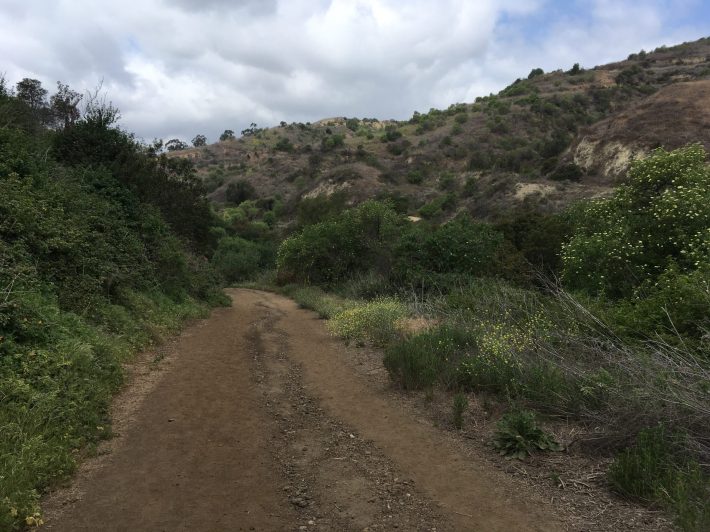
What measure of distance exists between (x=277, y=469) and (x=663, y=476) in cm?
377

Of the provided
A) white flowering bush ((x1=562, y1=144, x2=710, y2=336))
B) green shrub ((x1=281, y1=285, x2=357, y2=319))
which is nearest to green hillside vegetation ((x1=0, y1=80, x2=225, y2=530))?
green shrub ((x1=281, y1=285, x2=357, y2=319))

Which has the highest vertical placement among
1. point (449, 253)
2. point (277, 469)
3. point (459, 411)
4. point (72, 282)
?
point (449, 253)

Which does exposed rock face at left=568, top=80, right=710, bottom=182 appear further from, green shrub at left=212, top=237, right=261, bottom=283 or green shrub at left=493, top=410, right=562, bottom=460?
green shrub at left=493, top=410, right=562, bottom=460

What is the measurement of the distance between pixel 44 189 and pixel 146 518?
10.9m

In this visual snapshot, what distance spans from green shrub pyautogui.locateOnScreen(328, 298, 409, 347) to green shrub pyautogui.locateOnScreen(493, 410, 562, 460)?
549 centimetres

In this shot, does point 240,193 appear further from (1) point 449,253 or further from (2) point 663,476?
(2) point 663,476

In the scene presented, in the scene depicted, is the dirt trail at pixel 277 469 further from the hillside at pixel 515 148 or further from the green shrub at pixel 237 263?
the green shrub at pixel 237 263

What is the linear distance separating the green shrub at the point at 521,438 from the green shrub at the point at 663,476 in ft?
2.62

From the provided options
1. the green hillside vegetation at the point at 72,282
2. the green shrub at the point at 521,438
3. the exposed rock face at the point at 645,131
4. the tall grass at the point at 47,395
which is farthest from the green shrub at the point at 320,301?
the exposed rock face at the point at 645,131

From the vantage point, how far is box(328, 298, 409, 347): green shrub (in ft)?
39.4

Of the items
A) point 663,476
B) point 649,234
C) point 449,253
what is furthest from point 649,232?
point 449,253

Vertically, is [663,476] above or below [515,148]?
below

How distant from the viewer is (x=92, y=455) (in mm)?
5535

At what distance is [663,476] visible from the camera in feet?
14.7
